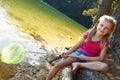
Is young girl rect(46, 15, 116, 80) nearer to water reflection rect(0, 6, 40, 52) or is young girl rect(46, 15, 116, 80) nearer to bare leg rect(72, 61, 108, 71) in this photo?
bare leg rect(72, 61, 108, 71)

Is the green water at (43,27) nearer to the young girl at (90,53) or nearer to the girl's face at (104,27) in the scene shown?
the young girl at (90,53)

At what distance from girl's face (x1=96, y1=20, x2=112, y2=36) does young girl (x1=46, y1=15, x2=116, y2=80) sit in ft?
0.07

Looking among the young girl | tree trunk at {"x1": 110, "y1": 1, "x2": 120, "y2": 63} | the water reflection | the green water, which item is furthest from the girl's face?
the green water

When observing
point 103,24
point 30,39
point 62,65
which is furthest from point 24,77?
point 30,39

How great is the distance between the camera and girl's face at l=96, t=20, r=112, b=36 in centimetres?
538

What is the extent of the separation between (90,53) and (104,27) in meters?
0.68

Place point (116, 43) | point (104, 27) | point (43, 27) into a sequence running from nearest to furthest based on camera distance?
point (104, 27) → point (116, 43) → point (43, 27)

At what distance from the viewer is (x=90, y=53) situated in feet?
19.1

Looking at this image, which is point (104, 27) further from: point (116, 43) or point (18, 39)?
point (18, 39)

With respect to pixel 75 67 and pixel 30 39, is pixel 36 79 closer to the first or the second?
pixel 75 67

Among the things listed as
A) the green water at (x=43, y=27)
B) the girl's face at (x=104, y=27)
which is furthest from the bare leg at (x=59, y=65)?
the green water at (x=43, y=27)

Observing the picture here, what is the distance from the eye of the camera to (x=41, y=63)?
8578 millimetres

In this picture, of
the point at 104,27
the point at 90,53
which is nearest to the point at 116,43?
the point at 90,53

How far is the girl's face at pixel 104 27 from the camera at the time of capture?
5375mm
